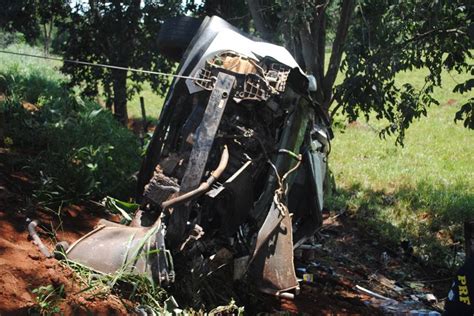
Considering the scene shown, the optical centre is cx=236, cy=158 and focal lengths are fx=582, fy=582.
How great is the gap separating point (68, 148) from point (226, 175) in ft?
7.98

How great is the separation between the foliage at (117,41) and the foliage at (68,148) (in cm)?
254

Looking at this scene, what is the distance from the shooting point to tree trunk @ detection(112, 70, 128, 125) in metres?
10.5

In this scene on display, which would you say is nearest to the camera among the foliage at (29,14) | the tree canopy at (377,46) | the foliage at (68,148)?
the foliage at (68,148)

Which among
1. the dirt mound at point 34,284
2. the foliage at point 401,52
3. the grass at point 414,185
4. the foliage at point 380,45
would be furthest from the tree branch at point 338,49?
the dirt mound at point 34,284

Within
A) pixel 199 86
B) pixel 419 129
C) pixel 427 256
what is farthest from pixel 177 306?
pixel 419 129

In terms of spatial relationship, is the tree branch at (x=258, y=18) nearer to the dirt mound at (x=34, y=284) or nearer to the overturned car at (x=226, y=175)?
the overturned car at (x=226, y=175)

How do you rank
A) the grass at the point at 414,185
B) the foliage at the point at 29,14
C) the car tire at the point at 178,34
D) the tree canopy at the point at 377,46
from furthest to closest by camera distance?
the foliage at the point at 29,14
the grass at the point at 414,185
the tree canopy at the point at 377,46
the car tire at the point at 178,34

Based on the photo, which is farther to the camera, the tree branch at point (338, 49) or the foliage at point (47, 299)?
the tree branch at point (338, 49)

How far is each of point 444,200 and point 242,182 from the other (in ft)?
16.8

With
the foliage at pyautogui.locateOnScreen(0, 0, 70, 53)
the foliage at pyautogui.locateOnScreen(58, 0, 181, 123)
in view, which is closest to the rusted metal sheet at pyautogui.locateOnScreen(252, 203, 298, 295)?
the foliage at pyautogui.locateOnScreen(58, 0, 181, 123)

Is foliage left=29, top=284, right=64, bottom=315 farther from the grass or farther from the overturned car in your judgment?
the grass

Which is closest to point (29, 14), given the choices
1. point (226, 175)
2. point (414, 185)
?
point (414, 185)

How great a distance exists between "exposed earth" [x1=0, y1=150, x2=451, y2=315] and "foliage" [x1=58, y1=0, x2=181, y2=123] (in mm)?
4653

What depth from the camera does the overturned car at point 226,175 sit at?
3727 mm
